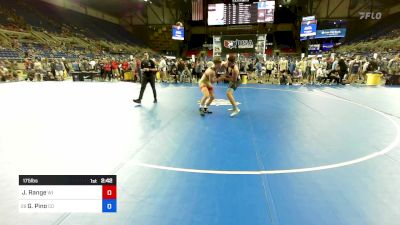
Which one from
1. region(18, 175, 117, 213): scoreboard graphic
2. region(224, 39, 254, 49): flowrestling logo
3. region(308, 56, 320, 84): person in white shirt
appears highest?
region(224, 39, 254, 49): flowrestling logo

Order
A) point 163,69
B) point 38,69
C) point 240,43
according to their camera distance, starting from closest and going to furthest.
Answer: point 163,69 → point 38,69 → point 240,43

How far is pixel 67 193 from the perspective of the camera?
205 cm

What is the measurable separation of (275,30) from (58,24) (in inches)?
1415

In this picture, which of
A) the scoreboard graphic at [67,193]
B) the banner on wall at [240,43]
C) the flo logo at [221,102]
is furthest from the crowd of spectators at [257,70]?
the scoreboard graphic at [67,193]

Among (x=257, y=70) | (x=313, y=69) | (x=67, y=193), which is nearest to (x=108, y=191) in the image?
(x=67, y=193)

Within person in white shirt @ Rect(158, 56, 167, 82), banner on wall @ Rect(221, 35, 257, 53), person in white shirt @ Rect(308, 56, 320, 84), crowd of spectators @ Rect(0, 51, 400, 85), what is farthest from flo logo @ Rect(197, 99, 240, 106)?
banner on wall @ Rect(221, 35, 257, 53)

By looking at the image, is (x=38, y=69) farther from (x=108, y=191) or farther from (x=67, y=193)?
(x=108, y=191)

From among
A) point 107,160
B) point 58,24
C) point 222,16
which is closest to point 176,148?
point 107,160

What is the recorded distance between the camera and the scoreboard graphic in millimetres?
2039

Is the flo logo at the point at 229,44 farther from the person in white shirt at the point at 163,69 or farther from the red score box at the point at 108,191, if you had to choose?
the red score box at the point at 108,191

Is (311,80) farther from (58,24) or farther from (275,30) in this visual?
(275,30)

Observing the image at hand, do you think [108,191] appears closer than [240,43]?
Yes

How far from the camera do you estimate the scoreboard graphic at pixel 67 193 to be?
204 cm

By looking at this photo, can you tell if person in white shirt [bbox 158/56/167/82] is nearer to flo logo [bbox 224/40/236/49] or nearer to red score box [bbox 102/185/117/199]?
flo logo [bbox 224/40/236/49]
